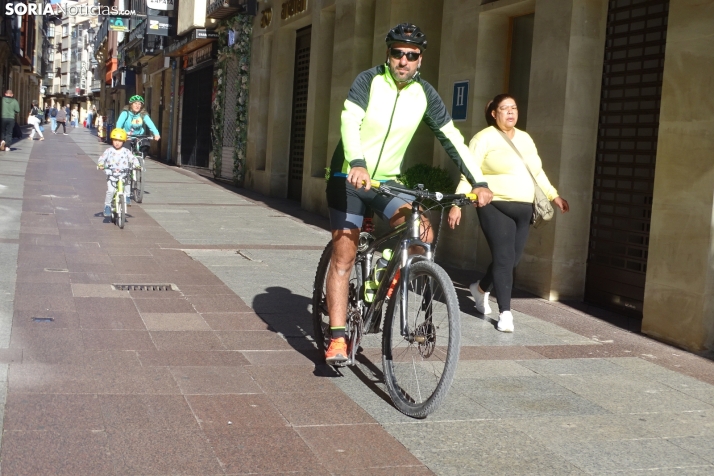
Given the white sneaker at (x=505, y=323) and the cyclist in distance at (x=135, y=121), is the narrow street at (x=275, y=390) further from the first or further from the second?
the cyclist in distance at (x=135, y=121)

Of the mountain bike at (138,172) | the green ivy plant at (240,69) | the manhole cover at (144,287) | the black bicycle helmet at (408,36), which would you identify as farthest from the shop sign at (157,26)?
the black bicycle helmet at (408,36)

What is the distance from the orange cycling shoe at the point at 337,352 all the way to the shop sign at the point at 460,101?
20.7 ft

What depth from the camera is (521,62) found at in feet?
36.0

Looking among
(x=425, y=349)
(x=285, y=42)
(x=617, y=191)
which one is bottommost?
(x=425, y=349)

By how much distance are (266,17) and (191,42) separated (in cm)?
769

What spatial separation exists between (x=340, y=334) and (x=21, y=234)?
7.00 meters

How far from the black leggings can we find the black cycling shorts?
2.23m

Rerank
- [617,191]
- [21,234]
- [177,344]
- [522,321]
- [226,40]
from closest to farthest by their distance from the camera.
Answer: [177,344]
[522,321]
[617,191]
[21,234]
[226,40]

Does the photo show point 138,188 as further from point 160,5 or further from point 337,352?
point 160,5

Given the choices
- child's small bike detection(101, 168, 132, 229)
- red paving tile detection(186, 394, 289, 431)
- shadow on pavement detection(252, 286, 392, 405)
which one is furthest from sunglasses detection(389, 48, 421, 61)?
child's small bike detection(101, 168, 132, 229)

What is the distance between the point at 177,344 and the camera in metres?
6.31

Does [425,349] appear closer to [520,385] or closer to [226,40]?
[520,385]

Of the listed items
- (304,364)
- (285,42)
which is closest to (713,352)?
(304,364)

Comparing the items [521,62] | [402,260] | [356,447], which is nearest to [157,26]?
[521,62]
